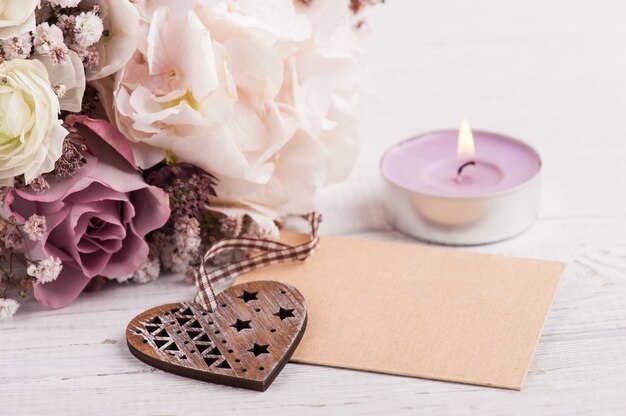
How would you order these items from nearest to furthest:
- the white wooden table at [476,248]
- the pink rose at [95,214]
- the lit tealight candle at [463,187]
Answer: the white wooden table at [476,248], the pink rose at [95,214], the lit tealight candle at [463,187]

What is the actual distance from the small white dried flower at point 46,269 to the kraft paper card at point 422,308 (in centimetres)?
21

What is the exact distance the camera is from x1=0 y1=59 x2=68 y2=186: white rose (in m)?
0.94

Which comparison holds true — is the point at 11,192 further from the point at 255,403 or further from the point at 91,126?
the point at 255,403

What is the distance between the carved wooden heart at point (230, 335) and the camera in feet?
3.07

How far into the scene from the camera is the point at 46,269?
40.2 inches

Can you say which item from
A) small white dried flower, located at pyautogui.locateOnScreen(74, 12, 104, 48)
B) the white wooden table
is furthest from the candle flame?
small white dried flower, located at pyautogui.locateOnScreen(74, 12, 104, 48)

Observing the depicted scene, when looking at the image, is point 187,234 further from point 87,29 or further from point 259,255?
point 87,29

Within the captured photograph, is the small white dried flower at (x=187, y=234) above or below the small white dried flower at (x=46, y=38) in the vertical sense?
below

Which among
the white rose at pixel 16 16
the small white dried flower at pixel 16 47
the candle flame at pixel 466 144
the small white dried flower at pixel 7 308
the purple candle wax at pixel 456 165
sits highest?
the white rose at pixel 16 16

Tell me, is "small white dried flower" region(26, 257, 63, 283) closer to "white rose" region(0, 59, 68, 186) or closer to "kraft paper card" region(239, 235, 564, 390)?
"white rose" region(0, 59, 68, 186)

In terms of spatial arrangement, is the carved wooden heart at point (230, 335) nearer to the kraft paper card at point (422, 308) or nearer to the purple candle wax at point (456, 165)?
the kraft paper card at point (422, 308)

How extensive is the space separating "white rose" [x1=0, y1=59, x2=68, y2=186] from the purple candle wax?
1.41 ft

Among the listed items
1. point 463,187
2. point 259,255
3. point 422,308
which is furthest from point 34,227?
point 463,187

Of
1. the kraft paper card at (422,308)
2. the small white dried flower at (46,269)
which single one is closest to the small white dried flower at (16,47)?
the small white dried flower at (46,269)
